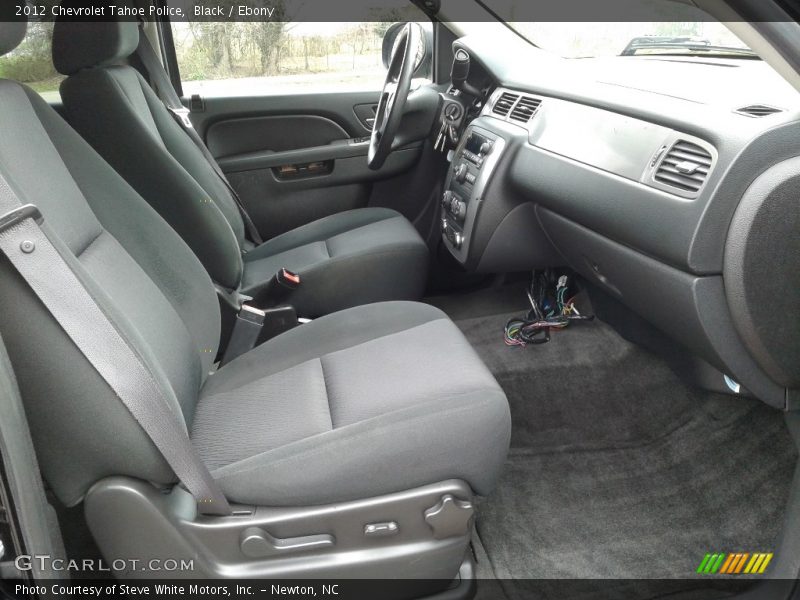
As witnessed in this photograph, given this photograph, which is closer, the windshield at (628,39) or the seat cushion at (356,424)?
the seat cushion at (356,424)

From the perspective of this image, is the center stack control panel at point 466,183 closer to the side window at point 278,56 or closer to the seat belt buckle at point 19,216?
the side window at point 278,56

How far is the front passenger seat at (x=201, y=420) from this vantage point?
2.86ft

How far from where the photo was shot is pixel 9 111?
1.00m

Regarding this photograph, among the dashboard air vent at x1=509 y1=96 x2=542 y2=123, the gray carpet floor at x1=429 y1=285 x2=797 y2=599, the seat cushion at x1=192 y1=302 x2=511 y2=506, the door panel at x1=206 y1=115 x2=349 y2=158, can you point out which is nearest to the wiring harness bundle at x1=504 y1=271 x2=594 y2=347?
the gray carpet floor at x1=429 y1=285 x2=797 y2=599

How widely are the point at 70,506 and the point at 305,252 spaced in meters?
1.26

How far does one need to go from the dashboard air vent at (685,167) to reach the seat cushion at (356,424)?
0.44 meters

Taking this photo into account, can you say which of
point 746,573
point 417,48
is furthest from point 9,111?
point 746,573

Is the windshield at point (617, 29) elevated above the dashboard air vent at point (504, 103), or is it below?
above

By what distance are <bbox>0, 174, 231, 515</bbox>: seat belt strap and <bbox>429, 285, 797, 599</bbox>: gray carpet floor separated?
0.68m

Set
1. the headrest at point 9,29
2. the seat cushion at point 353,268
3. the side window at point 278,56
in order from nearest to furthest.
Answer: the headrest at point 9,29 → the seat cushion at point 353,268 → the side window at point 278,56

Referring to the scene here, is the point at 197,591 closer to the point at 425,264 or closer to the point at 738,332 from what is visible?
the point at 738,332

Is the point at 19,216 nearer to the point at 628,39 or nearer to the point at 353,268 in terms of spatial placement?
the point at 353,268

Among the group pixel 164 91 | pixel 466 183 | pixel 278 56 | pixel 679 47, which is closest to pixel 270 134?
pixel 278 56

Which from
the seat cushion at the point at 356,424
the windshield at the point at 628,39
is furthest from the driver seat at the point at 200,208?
the windshield at the point at 628,39
